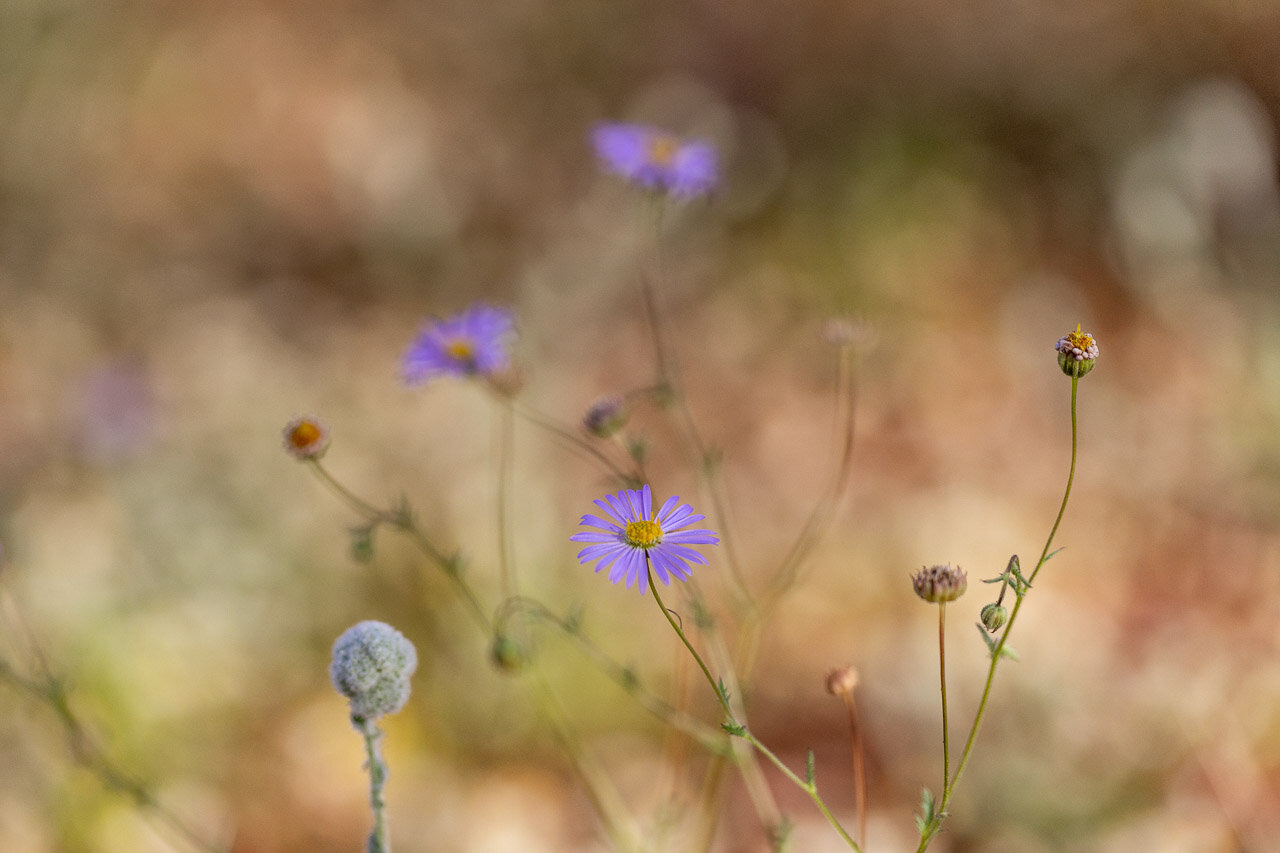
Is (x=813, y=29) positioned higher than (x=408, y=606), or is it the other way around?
(x=813, y=29)

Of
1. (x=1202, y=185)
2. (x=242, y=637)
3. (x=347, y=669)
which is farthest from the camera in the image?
(x=1202, y=185)

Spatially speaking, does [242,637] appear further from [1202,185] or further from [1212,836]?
[1202,185]

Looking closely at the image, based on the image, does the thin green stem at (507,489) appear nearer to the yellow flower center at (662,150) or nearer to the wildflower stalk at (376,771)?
the yellow flower center at (662,150)

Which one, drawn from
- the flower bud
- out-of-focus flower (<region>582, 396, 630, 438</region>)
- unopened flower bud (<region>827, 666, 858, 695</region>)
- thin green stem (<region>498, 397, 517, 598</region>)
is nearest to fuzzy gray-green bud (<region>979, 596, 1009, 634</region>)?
the flower bud

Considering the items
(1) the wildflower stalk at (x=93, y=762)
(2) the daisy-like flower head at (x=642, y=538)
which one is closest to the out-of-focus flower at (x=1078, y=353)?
(2) the daisy-like flower head at (x=642, y=538)

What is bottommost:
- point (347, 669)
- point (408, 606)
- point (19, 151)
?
point (347, 669)

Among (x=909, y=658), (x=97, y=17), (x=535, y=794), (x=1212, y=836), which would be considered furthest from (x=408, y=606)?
(x=97, y=17)
